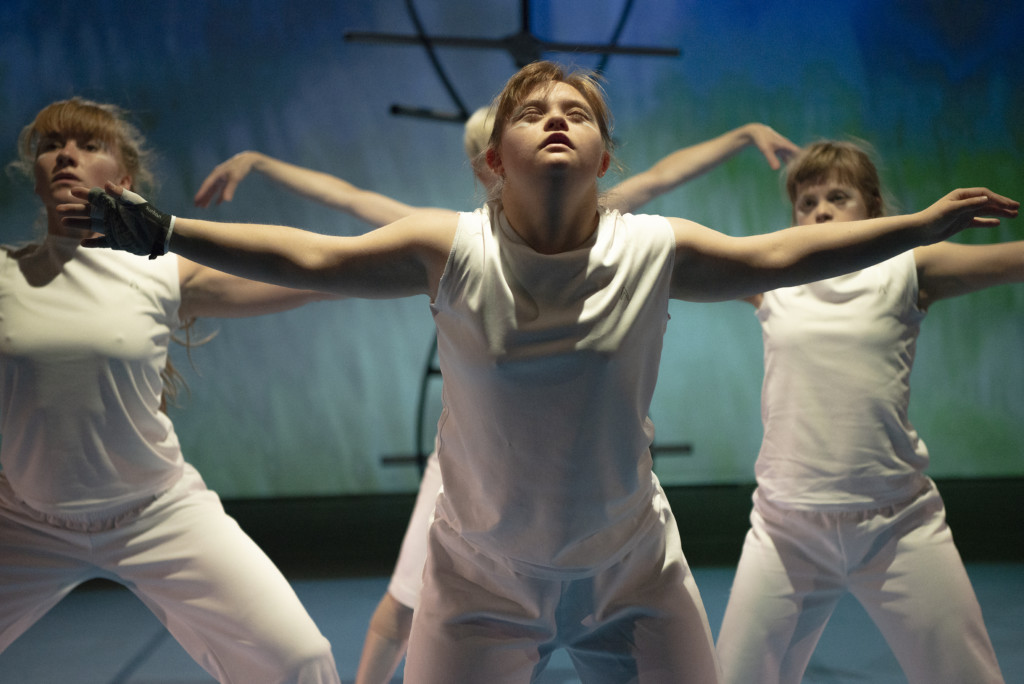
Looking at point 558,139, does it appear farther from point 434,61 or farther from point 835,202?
point 434,61

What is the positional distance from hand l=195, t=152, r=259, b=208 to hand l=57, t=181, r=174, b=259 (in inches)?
43.5

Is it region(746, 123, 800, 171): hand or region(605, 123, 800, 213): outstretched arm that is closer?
region(746, 123, 800, 171): hand

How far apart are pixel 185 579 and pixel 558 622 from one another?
93cm

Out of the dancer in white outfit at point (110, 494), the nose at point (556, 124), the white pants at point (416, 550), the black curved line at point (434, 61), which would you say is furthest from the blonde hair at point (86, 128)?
the black curved line at point (434, 61)

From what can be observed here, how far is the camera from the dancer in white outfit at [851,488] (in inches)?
76.4

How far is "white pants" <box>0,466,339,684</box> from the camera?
1.86 metres

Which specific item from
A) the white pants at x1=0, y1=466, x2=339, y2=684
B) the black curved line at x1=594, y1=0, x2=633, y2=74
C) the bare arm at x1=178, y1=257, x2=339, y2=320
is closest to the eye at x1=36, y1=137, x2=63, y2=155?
the bare arm at x1=178, y1=257, x2=339, y2=320

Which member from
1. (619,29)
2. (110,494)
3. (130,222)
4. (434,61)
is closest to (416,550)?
(110,494)

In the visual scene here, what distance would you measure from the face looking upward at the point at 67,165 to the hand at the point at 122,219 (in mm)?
886

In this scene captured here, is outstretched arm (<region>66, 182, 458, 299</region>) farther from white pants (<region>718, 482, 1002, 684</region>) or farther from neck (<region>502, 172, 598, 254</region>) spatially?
Result: white pants (<region>718, 482, 1002, 684</region>)

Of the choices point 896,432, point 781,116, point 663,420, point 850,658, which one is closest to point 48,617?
point 663,420

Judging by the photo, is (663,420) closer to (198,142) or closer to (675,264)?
(198,142)

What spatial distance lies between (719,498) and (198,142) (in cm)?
331

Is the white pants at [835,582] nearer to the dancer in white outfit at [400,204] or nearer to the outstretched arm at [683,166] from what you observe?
the dancer in white outfit at [400,204]
